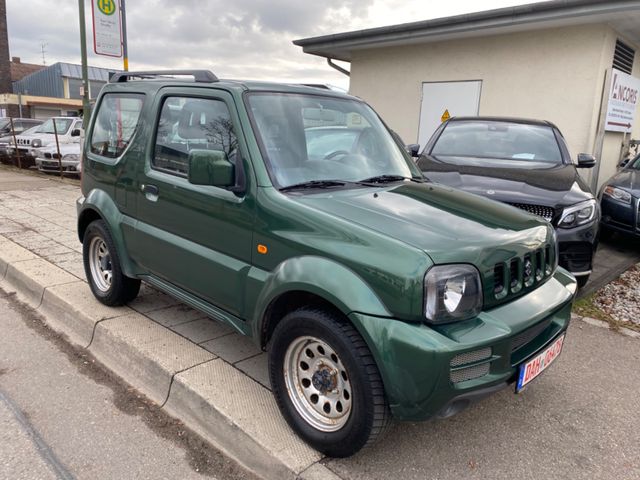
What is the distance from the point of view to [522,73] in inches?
343

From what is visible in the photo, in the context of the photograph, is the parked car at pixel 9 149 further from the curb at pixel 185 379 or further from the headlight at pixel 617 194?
the headlight at pixel 617 194

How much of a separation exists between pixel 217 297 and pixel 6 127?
20.5 meters

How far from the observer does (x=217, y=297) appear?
118 inches

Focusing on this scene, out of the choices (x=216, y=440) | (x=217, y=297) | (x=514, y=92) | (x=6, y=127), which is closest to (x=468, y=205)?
(x=217, y=297)

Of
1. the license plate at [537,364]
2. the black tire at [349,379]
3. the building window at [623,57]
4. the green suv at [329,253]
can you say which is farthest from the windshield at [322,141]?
the building window at [623,57]

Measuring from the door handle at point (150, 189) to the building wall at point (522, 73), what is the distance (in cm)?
745

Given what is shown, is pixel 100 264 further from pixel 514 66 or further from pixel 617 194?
pixel 514 66

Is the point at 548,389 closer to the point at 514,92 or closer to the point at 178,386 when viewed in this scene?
the point at 178,386

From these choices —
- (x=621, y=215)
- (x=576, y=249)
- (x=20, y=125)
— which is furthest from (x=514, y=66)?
(x=20, y=125)

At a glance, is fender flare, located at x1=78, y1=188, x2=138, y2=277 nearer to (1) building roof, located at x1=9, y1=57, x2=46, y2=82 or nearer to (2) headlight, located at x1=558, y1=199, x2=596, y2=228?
(2) headlight, located at x1=558, y1=199, x2=596, y2=228

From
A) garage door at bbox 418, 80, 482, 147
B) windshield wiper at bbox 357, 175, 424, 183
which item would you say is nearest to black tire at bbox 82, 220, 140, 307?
windshield wiper at bbox 357, 175, 424, 183

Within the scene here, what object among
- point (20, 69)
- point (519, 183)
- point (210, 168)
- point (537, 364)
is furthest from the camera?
point (20, 69)

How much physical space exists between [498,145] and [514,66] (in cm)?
368

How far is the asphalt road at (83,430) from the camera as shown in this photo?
2.49m
